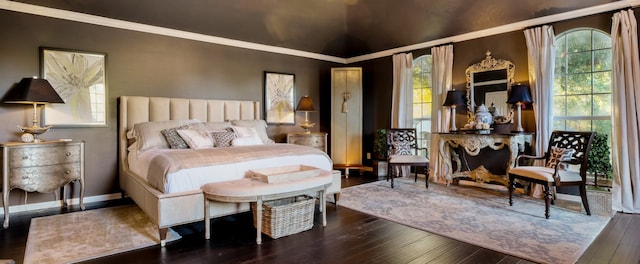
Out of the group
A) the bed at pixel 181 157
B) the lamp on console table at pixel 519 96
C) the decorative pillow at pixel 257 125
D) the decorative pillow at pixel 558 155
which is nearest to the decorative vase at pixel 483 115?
the lamp on console table at pixel 519 96

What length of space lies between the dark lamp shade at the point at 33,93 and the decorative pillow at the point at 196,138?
1350 millimetres

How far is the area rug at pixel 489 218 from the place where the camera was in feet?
8.85

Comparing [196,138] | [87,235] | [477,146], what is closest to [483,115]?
[477,146]

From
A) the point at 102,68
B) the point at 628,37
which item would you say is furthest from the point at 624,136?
the point at 102,68

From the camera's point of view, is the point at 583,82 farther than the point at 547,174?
Yes

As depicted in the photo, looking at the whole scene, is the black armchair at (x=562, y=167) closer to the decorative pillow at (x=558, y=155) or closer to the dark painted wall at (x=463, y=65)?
the decorative pillow at (x=558, y=155)

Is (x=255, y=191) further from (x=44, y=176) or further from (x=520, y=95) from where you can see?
(x=520, y=95)

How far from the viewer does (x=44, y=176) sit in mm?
3527

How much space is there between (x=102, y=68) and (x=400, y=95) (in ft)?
15.5

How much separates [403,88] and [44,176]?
211 inches

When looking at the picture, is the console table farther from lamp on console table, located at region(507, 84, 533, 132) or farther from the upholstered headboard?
the upholstered headboard

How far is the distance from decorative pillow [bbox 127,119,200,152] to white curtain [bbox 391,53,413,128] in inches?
153

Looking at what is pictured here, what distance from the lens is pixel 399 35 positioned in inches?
226

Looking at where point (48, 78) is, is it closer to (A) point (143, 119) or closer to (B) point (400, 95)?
(A) point (143, 119)
